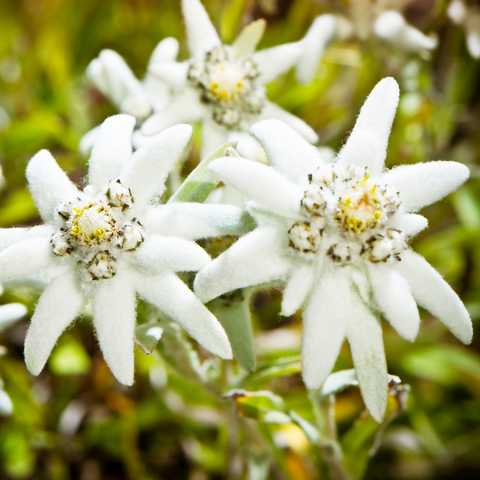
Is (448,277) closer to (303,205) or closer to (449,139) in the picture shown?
(449,139)

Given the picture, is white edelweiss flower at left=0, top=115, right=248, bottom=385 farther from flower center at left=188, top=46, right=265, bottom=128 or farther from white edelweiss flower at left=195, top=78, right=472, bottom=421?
flower center at left=188, top=46, right=265, bottom=128

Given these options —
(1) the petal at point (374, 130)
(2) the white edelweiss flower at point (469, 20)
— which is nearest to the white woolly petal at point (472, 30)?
(2) the white edelweiss flower at point (469, 20)

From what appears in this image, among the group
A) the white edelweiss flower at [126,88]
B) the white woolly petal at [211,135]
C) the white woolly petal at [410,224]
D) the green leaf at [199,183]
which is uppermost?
the white edelweiss flower at [126,88]

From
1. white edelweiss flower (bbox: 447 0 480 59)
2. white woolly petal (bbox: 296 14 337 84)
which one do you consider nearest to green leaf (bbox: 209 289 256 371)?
white woolly petal (bbox: 296 14 337 84)

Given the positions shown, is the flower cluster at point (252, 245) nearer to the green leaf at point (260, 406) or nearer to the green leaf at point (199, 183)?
the green leaf at point (199, 183)

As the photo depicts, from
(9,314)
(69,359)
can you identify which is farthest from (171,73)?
(69,359)

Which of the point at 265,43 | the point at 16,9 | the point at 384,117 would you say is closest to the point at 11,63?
the point at 16,9
